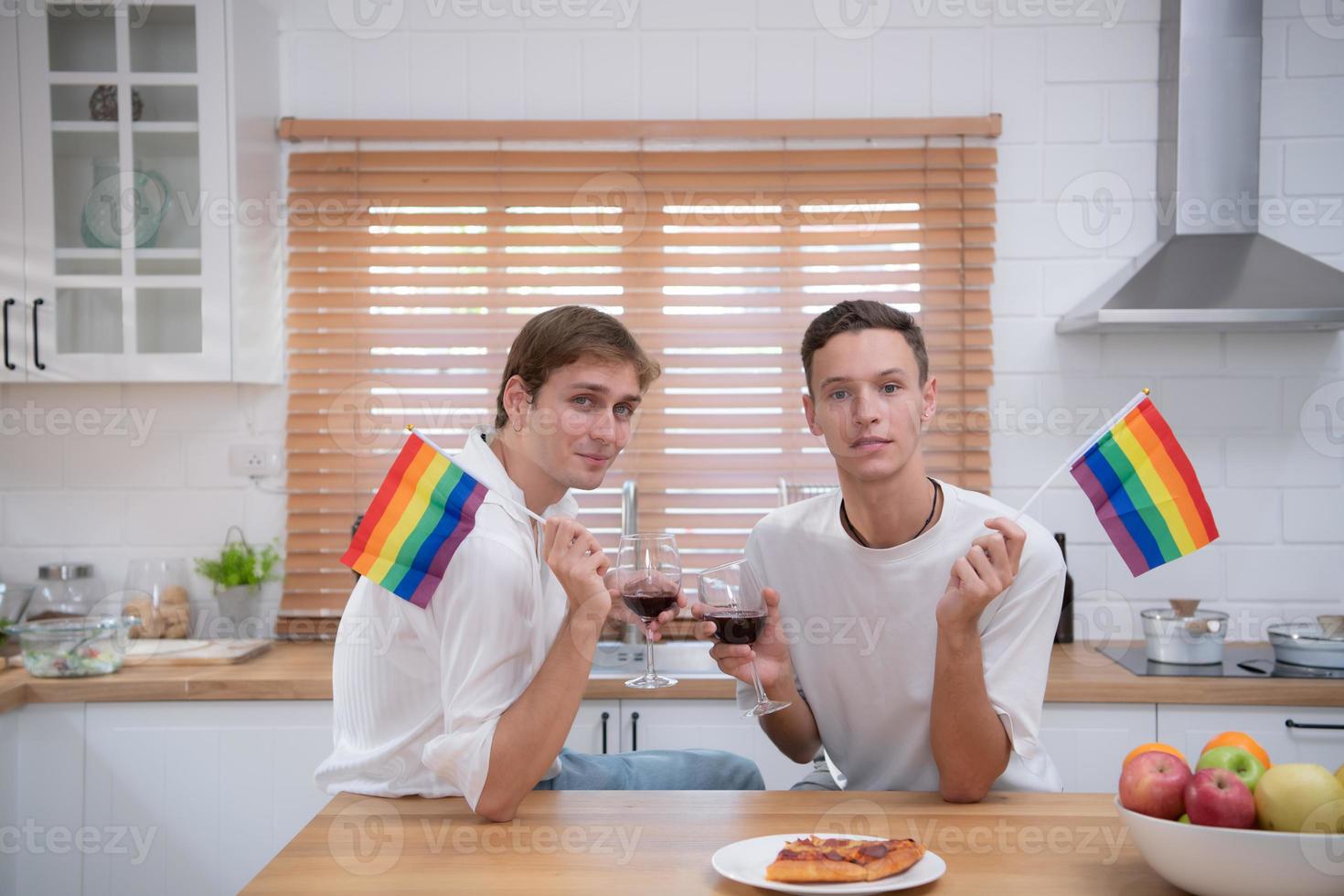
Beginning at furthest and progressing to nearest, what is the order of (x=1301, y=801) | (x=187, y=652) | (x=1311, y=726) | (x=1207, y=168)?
(x=1207, y=168) → (x=187, y=652) → (x=1311, y=726) → (x=1301, y=801)

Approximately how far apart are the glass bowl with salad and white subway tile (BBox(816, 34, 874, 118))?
96.2 inches

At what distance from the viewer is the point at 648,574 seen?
170 centimetres

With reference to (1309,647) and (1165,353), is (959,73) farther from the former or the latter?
(1309,647)

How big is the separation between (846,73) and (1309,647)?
1.98 metres

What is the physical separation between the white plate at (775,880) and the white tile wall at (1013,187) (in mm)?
2068

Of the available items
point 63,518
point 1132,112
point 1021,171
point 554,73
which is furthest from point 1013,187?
point 63,518

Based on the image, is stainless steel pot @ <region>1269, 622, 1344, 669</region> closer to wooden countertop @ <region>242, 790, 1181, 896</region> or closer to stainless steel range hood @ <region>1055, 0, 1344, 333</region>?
stainless steel range hood @ <region>1055, 0, 1344, 333</region>

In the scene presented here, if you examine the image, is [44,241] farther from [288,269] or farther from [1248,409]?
[1248,409]

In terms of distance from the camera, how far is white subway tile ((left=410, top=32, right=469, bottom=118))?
10.9 feet

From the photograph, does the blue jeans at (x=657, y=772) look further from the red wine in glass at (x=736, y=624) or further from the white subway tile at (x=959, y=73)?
the white subway tile at (x=959, y=73)

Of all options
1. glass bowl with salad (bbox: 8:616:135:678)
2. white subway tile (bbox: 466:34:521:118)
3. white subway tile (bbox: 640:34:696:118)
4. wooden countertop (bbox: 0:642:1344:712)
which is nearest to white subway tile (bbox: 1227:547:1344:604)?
wooden countertop (bbox: 0:642:1344:712)

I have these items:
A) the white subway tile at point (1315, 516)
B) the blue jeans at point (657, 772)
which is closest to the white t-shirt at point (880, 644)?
the blue jeans at point (657, 772)

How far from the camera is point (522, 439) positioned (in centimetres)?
193

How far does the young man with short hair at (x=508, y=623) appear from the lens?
5.26ft
